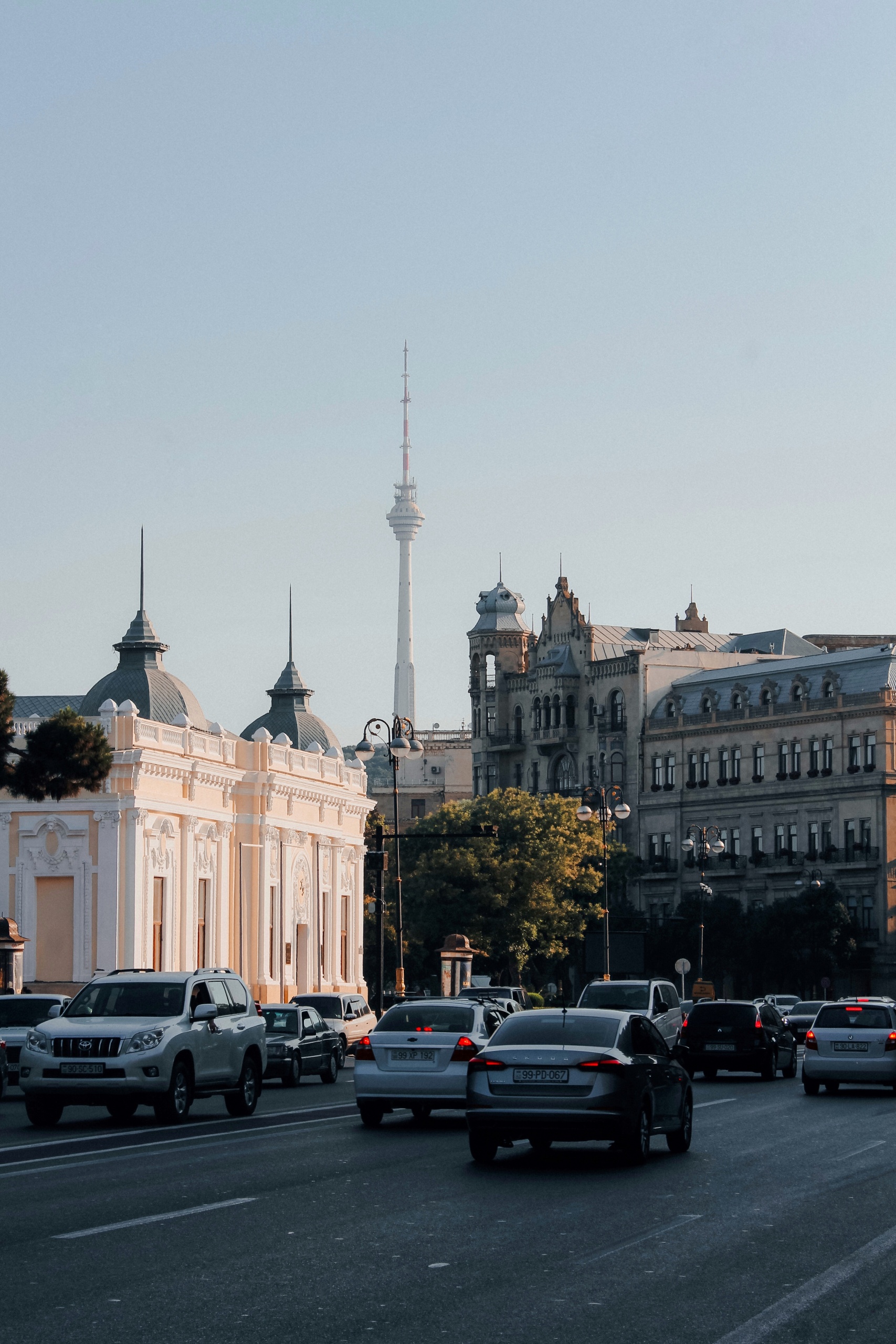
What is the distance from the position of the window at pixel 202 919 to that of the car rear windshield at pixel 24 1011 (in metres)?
40.1

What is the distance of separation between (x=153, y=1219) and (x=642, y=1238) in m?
3.36

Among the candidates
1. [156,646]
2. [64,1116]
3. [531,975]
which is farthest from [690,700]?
[64,1116]

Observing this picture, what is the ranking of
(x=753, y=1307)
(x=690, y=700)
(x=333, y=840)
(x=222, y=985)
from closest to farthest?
(x=753, y=1307)
(x=222, y=985)
(x=333, y=840)
(x=690, y=700)

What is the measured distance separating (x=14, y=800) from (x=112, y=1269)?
5752cm

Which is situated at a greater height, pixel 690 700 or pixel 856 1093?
pixel 690 700

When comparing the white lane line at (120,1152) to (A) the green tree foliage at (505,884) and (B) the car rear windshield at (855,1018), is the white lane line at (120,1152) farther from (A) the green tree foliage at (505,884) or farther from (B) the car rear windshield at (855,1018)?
(A) the green tree foliage at (505,884)

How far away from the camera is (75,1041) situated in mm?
22906

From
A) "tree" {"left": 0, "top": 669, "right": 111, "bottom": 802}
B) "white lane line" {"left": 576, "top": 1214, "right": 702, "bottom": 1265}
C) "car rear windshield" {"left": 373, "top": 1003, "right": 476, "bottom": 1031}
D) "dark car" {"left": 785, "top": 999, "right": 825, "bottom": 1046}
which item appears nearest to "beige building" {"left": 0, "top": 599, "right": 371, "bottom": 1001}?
"dark car" {"left": 785, "top": 999, "right": 825, "bottom": 1046}

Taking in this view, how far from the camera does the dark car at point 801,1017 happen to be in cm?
5909

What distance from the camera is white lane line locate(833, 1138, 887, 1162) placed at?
65.2ft

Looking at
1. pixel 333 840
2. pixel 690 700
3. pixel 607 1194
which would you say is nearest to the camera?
pixel 607 1194

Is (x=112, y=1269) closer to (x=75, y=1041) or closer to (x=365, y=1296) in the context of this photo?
(x=365, y=1296)

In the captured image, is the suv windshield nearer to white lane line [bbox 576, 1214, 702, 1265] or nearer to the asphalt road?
the asphalt road

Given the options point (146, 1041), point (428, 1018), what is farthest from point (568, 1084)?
point (428, 1018)
